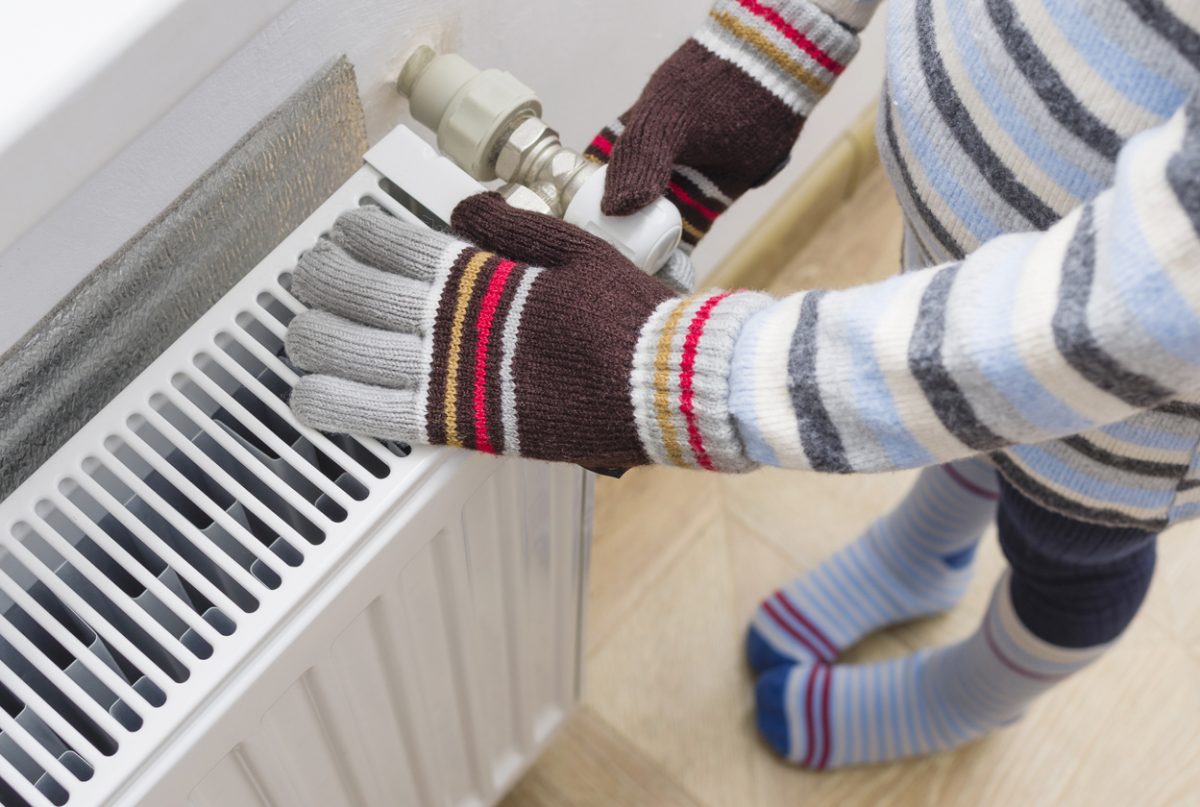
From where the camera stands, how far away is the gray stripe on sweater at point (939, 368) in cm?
36

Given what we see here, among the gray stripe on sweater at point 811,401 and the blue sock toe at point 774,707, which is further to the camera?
the blue sock toe at point 774,707

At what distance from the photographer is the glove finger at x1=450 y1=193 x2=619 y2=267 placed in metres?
0.44

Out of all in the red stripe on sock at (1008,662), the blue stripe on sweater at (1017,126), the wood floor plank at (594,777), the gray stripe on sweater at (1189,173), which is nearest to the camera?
the gray stripe on sweater at (1189,173)

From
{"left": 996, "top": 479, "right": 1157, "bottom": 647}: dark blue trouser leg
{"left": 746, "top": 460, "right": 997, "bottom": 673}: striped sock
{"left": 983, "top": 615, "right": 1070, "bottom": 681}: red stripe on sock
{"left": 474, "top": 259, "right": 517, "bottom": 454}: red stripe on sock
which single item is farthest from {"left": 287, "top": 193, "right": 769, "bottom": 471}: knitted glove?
{"left": 746, "top": 460, "right": 997, "bottom": 673}: striped sock

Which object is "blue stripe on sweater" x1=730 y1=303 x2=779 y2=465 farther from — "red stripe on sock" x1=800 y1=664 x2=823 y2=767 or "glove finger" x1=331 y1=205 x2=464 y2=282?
"red stripe on sock" x1=800 y1=664 x2=823 y2=767

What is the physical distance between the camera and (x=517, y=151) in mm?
490

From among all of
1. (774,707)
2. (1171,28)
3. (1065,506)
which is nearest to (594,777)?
(774,707)

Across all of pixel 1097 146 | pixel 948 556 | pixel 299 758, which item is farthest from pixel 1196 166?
pixel 948 556

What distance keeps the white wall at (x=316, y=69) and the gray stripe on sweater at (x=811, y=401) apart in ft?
0.68

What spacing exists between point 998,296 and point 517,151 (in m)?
0.22

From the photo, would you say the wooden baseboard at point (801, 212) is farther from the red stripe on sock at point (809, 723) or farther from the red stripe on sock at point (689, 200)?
the red stripe on sock at point (689, 200)

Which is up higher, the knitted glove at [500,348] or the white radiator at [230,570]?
the knitted glove at [500,348]

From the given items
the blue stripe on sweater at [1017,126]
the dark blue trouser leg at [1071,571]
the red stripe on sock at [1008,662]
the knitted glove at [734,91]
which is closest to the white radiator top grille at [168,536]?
the knitted glove at [734,91]

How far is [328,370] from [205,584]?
85 millimetres
